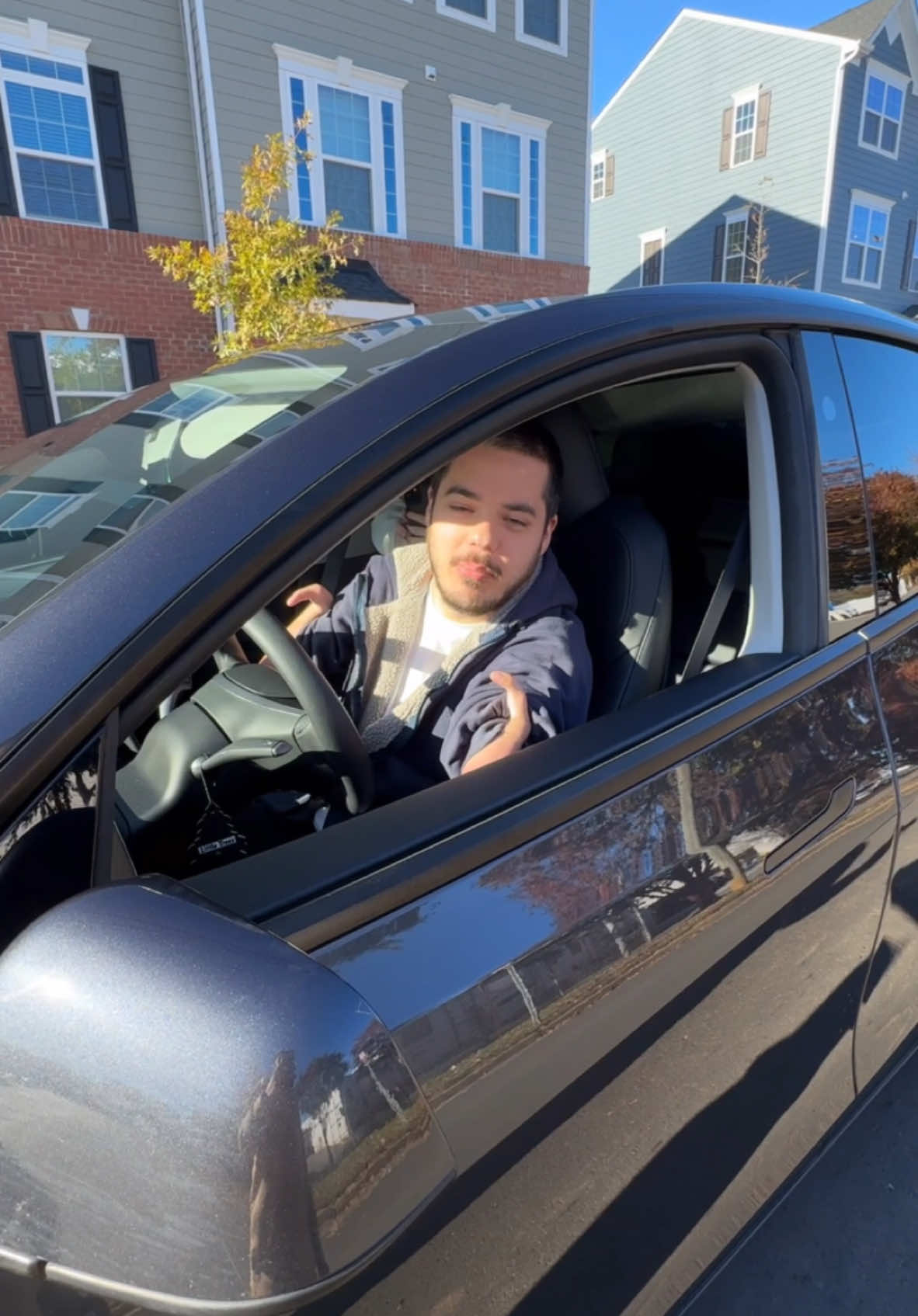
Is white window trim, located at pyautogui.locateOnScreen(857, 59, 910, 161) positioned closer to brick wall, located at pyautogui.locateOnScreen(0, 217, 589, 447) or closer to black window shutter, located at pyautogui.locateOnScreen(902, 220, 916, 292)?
black window shutter, located at pyautogui.locateOnScreen(902, 220, 916, 292)

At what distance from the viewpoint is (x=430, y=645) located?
1.70m

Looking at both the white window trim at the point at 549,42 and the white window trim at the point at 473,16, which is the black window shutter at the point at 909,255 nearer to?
the white window trim at the point at 549,42

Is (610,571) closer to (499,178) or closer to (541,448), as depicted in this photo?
(541,448)

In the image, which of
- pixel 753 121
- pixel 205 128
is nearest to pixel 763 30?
pixel 753 121

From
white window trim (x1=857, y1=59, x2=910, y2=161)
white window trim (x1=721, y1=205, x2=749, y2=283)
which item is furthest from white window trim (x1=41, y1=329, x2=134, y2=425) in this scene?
white window trim (x1=857, y1=59, x2=910, y2=161)

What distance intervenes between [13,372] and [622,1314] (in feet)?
32.1

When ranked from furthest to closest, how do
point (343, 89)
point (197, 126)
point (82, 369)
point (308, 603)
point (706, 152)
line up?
point (706, 152) < point (343, 89) < point (82, 369) < point (197, 126) < point (308, 603)

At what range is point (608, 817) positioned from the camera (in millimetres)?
1074

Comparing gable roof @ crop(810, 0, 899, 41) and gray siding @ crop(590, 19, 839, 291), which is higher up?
gable roof @ crop(810, 0, 899, 41)

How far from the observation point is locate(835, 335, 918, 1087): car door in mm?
1489

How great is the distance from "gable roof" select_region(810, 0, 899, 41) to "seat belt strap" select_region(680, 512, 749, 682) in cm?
1925

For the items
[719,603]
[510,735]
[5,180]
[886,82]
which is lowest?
[510,735]

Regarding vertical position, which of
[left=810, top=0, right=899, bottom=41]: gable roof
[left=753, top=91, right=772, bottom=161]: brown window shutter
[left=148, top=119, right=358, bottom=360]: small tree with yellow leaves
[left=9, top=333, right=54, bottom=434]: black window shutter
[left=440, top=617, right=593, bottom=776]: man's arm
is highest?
[left=810, top=0, right=899, bottom=41]: gable roof

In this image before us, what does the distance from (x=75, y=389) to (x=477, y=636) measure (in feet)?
29.6
